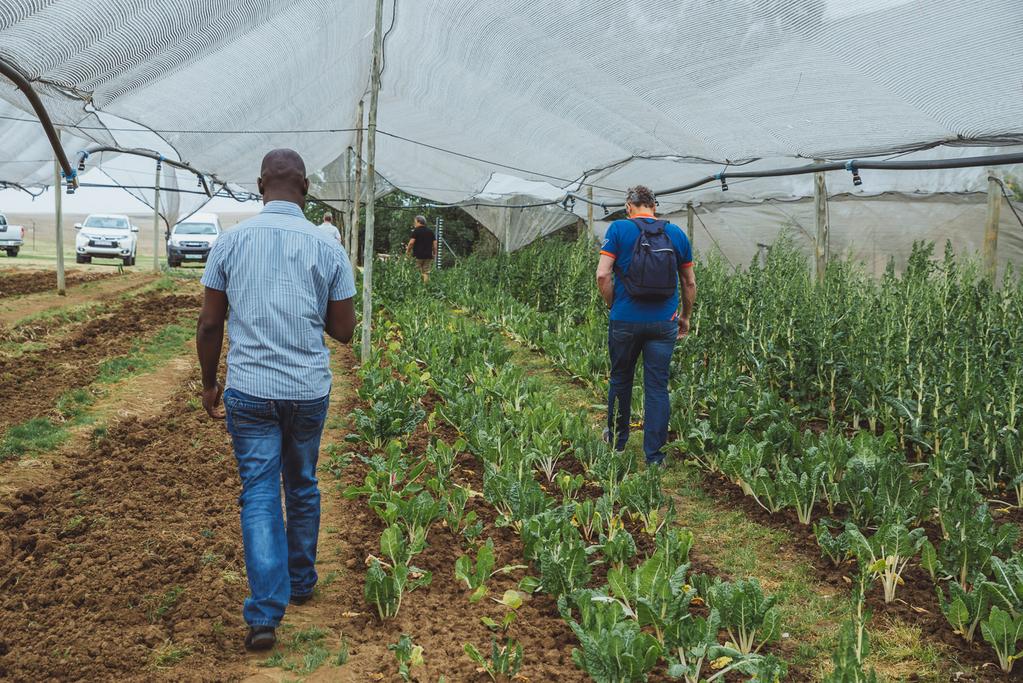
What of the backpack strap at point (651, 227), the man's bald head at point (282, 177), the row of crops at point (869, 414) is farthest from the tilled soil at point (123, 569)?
the backpack strap at point (651, 227)

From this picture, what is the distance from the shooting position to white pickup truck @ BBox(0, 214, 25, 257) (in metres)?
27.9

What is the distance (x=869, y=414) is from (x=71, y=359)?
7008mm

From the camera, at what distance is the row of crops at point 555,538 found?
8.88ft

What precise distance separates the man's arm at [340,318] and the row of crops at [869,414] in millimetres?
1757

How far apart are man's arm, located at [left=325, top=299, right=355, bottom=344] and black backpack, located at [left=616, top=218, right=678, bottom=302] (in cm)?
222

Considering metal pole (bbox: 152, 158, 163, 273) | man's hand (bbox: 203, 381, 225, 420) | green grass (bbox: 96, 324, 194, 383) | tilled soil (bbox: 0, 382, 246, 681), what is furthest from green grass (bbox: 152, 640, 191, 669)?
metal pole (bbox: 152, 158, 163, 273)

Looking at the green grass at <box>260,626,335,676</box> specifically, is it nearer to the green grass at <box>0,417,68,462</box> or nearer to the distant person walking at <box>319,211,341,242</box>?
the distant person walking at <box>319,211,341,242</box>

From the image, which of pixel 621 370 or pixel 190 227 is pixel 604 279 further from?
pixel 190 227

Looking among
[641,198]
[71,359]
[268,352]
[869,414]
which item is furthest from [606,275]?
[71,359]

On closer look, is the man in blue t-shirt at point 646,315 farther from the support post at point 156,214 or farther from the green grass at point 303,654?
the support post at point 156,214

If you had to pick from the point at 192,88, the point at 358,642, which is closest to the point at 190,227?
the point at 192,88

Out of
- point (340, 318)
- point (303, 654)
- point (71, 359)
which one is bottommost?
point (303, 654)

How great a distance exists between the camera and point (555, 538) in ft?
11.0

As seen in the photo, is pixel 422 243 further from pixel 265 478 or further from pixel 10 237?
pixel 10 237
